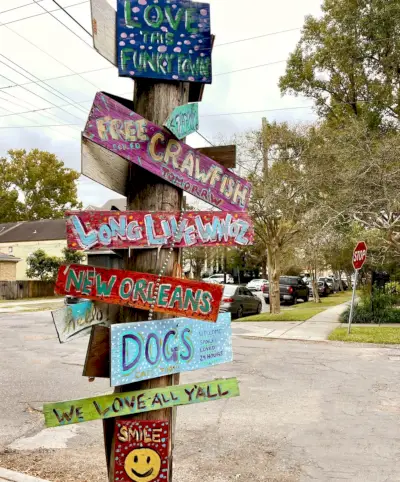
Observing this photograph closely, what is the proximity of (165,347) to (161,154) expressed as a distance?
0.96 metres

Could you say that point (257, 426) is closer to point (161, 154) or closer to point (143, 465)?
point (143, 465)

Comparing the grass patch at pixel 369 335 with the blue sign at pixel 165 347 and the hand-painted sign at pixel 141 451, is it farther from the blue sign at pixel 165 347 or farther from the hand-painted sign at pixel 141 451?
the hand-painted sign at pixel 141 451

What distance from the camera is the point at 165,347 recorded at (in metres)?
2.33

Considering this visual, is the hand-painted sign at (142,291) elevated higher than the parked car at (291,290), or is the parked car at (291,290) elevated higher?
the hand-painted sign at (142,291)

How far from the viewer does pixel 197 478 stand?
430cm

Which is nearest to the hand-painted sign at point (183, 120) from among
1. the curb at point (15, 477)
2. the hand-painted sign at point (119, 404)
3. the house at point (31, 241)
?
the hand-painted sign at point (119, 404)

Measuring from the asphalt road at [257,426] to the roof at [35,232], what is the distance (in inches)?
1475

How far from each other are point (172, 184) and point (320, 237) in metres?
14.5

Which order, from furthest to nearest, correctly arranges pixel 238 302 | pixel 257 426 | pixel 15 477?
1. pixel 238 302
2. pixel 257 426
3. pixel 15 477

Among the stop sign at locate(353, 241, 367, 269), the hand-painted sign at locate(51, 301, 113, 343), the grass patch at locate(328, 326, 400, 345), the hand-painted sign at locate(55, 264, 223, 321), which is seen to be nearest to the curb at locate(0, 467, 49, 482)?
the hand-painted sign at locate(51, 301, 113, 343)

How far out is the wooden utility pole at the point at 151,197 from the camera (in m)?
2.41

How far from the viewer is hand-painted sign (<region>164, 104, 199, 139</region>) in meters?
2.34

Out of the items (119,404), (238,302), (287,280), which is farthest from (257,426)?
(287,280)

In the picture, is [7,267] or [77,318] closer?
[77,318]
